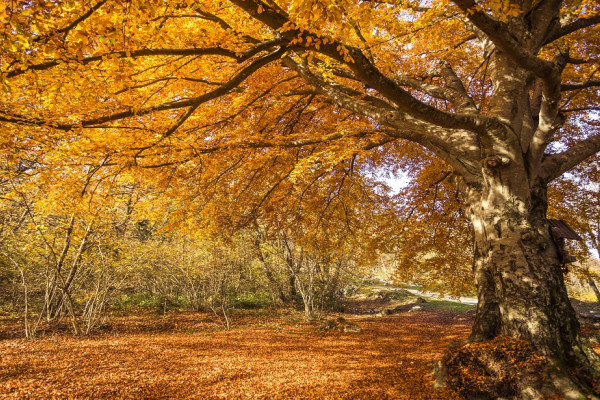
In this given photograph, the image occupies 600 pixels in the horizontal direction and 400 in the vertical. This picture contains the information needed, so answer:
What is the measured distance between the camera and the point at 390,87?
2895 mm

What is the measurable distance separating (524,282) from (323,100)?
5329 mm

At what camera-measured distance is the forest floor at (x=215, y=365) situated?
3.87m

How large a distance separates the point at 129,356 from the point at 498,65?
8.57 meters

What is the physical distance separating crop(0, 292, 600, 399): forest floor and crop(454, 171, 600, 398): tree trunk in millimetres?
1230

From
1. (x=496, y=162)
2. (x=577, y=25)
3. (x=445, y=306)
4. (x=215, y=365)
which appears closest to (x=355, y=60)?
(x=496, y=162)

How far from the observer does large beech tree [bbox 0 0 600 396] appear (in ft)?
9.30

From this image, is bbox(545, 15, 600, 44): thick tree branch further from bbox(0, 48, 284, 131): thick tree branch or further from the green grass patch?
the green grass patch

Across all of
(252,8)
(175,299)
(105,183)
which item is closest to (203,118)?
(105,183)

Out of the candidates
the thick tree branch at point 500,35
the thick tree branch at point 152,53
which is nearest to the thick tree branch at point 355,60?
the thick tree branch at point 152,53

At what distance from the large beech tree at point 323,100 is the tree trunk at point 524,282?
17 millimetres

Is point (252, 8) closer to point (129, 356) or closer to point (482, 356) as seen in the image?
point (482, 356)

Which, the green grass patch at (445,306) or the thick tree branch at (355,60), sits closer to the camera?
the thick tree branch at (355,60)

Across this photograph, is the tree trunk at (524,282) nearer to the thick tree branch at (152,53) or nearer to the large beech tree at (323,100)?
the large beech tree at (323,100)

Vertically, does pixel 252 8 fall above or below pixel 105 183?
above
